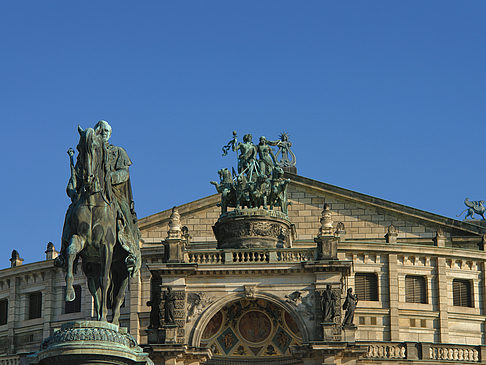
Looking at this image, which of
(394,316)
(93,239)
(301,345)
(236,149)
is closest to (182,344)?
(301,345)

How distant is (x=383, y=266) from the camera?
7225cm

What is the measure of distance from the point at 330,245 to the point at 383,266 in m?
14.1

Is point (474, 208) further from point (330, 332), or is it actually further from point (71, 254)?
point (71, 254)

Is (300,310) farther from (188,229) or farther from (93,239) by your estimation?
(93,239)

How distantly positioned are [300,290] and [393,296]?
14.7 m

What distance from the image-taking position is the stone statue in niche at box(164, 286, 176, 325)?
58125 millimetres

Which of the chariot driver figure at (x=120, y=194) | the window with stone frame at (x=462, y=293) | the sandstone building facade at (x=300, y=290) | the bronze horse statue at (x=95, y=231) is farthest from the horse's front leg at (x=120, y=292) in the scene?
the window with stone frame at (x=462, y=293)

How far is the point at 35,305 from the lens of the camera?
251 ft

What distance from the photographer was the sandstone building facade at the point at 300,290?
58250 mm

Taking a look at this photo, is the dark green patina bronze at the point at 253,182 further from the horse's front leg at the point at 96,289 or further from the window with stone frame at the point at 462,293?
the horse's front leg at the point at 96,289

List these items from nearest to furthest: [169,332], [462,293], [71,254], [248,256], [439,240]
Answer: [71,254], [169,332], [248,256], [462,293], [439,240]

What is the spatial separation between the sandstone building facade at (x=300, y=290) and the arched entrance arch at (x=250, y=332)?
6 centimetres

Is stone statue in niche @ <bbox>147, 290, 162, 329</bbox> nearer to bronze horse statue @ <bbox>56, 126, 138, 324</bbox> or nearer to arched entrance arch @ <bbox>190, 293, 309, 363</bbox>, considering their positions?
arched entrance arch @ <bbox>190, 293, 309, 363</bbox>

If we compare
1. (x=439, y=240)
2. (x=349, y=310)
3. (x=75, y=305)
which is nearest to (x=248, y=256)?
(x=349, y=310)
